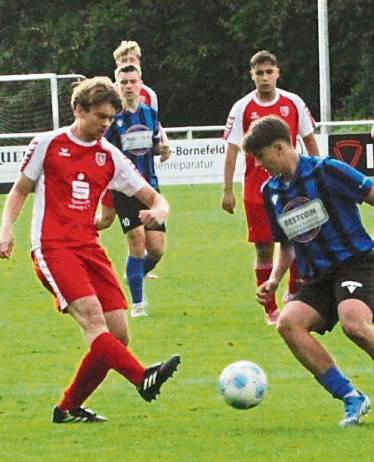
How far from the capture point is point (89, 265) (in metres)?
7.99

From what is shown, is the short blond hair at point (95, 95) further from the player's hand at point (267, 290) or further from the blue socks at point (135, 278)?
the blue socks at point (135, 278)

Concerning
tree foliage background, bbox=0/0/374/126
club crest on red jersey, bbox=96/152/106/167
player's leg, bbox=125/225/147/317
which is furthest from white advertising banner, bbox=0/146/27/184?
club crest on red jersey, bbox=96/152/106/167

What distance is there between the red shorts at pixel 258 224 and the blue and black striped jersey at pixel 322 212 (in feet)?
12.5

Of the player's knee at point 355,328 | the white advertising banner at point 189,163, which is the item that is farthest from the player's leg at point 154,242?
the white advertising banner at point 189,163

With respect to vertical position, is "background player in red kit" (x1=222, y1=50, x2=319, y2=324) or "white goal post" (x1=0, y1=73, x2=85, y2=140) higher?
"background player in red kit" (x1=222, y1=50, x2=319, y2=324)

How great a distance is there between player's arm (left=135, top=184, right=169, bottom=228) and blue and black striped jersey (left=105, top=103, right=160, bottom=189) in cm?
423

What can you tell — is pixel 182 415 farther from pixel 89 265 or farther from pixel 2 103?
pixel 2 103

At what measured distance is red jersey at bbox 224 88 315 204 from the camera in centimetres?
1170

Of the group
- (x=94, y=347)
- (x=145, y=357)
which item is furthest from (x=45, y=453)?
(x=145, y=357)

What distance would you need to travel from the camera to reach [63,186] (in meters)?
7.99

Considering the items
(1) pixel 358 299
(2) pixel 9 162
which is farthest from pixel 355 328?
(2) pixel 9 162

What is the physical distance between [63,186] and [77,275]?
0.47m

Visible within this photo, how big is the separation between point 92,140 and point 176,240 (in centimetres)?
1038

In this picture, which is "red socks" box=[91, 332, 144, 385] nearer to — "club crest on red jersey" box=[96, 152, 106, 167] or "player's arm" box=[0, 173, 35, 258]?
"player's arm" box=[0, 173, 35, 258]
